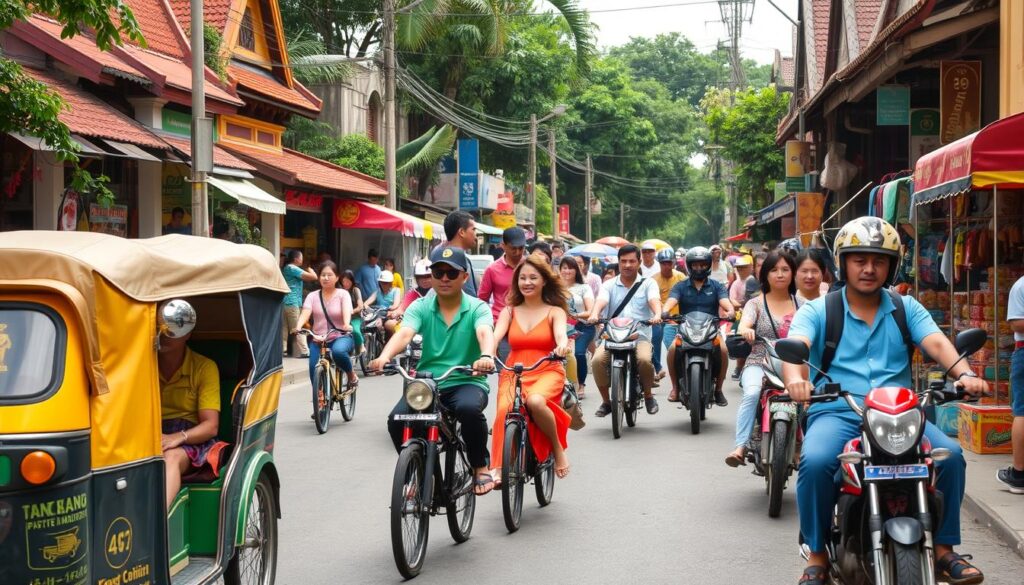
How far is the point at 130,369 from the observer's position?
437cm

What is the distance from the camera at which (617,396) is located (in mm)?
11625

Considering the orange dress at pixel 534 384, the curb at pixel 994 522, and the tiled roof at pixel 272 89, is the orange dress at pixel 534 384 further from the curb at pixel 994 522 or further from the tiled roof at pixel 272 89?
the tiled roof at pixel 272 89

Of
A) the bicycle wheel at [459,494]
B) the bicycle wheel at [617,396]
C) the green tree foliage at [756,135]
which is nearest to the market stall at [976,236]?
the bicycle wheel at [617,396]

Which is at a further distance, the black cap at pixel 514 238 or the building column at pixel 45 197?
the building column at pixel 45 197

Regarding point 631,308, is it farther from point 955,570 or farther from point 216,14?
point 216,14

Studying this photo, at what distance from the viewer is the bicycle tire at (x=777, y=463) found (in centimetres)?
770

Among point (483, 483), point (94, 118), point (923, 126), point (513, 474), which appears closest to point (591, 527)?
point (513, 474)

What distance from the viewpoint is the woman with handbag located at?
8.80m

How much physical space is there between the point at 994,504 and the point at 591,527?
2714 millimetres

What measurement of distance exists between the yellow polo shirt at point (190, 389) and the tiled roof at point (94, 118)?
9640mm

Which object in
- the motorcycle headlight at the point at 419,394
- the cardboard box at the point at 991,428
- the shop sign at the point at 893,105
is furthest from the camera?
the shop sign at the point at 893,105

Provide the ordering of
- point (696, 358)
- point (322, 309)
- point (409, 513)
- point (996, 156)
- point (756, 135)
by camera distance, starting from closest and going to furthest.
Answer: point (409, 513), point (996, 156), point (696, 358), point (322, 309), point (756, 135)

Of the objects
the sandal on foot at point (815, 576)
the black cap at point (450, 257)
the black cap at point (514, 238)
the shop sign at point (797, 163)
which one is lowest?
the sandal on foot at point (815, 576)

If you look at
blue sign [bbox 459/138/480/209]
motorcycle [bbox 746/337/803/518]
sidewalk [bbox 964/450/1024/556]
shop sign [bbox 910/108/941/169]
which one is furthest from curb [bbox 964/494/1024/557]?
blue sign [bbox 459/138/480/209]
